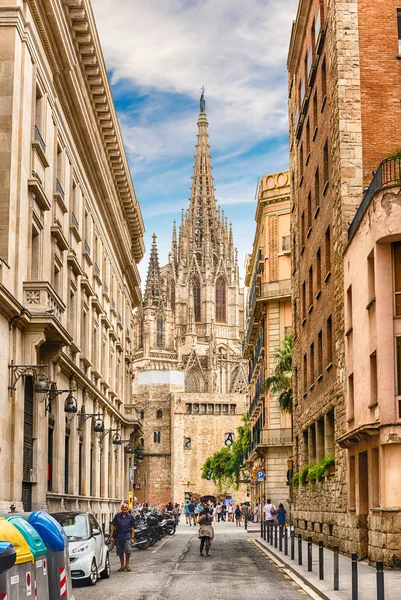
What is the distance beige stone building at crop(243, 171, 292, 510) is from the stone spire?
4076 inches

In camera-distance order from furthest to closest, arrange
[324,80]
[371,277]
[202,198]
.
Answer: [202,198], [324,80], [371,277]

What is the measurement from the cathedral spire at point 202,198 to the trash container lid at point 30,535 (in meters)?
162

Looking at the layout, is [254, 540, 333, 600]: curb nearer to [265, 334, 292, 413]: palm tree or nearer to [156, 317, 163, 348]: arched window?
[265, 334, 292, 413]: palm tree

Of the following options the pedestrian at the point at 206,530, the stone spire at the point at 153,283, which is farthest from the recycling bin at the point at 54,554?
the stone spire at the point at 153,283

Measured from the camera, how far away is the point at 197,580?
65.4 ft

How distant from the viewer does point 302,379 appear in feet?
125

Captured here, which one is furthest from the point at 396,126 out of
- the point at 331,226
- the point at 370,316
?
the point at 370,316

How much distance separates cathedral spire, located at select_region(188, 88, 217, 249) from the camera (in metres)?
175

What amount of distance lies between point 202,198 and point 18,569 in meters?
170

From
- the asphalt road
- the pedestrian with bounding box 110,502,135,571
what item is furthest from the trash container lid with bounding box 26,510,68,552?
the pedestrian with bounding box 110,502,135,571

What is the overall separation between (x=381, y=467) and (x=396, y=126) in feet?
34.6

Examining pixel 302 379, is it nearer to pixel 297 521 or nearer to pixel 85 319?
pixel 297 521

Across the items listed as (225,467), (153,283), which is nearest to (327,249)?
(225,467)

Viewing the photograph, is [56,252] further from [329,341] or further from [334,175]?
[329,341]
